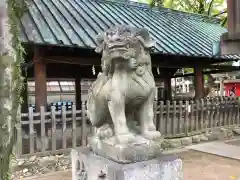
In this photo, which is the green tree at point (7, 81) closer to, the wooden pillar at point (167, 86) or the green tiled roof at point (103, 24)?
the green tiled roof at point (103, 24)

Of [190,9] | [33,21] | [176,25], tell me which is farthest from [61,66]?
[190,9]

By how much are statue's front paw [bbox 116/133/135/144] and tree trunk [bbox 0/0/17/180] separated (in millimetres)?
1086

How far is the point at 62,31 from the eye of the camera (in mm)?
5777

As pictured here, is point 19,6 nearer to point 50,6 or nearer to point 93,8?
point 50,6

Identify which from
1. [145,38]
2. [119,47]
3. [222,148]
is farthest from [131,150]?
[222,148]

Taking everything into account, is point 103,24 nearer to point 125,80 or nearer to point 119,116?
point 125,80

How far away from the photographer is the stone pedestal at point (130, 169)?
220 centimetres

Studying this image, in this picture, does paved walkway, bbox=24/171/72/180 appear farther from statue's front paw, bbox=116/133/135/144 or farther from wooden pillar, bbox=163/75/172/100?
wooden pillar, bbox=163/75/172/100

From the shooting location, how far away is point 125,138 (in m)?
2.31

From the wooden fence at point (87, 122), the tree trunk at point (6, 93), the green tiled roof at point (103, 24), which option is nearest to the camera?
the tree trunk at point (6, 93)

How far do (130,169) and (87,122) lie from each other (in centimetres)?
388

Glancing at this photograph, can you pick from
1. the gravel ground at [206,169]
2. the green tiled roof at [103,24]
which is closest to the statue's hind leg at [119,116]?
the gravel ground at [206,169]

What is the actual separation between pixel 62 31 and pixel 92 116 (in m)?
3.61

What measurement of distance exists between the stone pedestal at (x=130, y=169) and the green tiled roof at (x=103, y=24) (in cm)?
304
